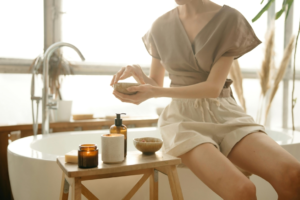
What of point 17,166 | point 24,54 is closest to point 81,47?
point 24,54

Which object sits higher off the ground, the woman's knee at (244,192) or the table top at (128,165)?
the table top at (128,165)

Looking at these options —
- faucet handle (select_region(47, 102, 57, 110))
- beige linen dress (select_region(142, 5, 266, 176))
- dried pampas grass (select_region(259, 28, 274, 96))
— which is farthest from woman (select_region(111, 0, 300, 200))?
dried pampas grass (select_region(259, 28, 274, 96))

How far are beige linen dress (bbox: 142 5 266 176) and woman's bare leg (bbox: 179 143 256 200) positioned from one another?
0.09m

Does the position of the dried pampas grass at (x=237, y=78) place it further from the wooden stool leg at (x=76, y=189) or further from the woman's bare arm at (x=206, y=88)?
the wooden stool leg at (x=76, y=189)

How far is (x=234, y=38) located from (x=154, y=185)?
0.76 metres

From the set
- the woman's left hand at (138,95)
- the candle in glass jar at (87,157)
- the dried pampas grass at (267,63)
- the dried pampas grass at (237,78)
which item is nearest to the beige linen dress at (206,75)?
the woman's left hand at (138,95)

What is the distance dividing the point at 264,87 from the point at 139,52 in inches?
48.9

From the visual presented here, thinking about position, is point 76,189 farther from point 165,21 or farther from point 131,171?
point 165,21

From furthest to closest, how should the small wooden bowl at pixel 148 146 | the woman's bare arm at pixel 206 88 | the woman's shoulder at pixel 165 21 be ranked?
the woman's shoulder at pixel 165 21 → the woman's bare arm at pixel 206 88 → the small wooden bowl at pixel 148 146

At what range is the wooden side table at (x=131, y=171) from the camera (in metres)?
1.02

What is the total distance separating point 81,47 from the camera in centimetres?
253

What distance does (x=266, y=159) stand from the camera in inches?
44.7

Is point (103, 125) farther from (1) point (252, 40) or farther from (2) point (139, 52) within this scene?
(1) point (252, 40)

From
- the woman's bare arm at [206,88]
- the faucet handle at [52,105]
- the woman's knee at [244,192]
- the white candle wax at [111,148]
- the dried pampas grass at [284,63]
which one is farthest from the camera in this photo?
the dried pampas grass at [284,63]
